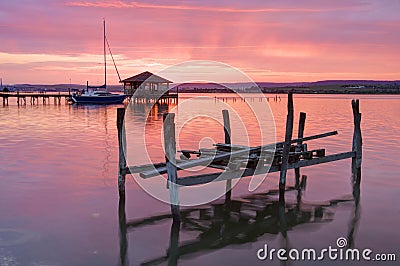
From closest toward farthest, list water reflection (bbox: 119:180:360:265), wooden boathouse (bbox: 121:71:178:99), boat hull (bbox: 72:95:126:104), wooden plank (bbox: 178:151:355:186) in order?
water reflection (bbox: 119:180:360:265) → wooden plank (bbox: 178:151:355:186) → wooden boathouse (bbox: 121:71:178:99) → boat hull (bbox: 72:95:126:104)

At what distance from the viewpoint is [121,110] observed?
9836 mm

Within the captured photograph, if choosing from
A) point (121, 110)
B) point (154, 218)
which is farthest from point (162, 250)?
point (121, 110)

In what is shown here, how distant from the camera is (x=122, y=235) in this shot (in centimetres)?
834

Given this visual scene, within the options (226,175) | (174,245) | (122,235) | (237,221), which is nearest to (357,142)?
(226,175)

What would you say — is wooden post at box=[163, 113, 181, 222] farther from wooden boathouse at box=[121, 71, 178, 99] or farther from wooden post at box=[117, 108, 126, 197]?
wooden boathouse at box=[121, 71, 178, 99]

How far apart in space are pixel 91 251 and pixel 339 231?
5037 mm

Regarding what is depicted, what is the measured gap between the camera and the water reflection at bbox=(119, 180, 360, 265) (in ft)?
25.8

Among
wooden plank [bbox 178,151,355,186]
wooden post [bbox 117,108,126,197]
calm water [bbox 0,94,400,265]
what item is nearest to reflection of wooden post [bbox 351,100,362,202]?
calm water [bbox 0,94,400,265]

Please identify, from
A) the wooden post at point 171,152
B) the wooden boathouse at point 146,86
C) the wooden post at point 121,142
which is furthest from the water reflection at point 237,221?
the wooden boathouse at point 146,86

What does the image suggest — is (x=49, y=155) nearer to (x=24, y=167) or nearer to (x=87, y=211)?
(x=24, y=167)

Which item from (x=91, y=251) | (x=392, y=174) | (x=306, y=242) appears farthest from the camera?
(x=392, y=174)

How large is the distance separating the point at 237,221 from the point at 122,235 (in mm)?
2541

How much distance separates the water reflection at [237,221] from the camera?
785 centimetres

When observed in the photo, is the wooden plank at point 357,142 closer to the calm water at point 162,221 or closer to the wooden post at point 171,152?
the calm water at point 162,221
